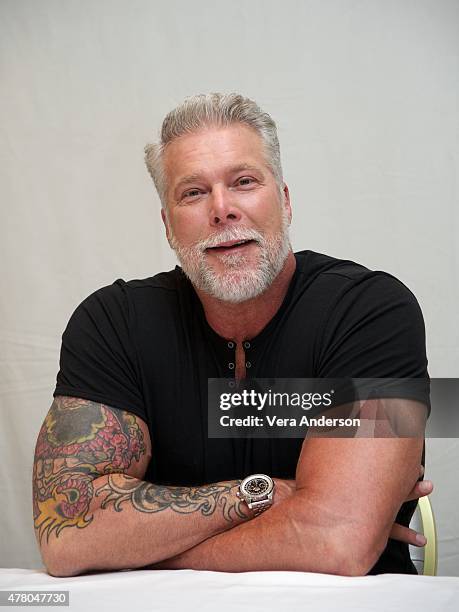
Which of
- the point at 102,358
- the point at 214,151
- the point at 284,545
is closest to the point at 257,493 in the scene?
the point at 284,545

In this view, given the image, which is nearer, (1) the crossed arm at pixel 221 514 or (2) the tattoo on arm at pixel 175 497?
(1) the crossed arm at pixel 221 514

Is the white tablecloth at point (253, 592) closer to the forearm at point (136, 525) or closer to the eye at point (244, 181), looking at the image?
the forearm at point (136, 525)

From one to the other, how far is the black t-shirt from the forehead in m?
0.25

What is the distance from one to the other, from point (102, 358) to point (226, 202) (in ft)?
1.21

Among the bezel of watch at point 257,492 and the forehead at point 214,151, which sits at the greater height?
the forehead at point 214,151

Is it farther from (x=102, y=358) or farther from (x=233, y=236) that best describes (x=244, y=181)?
(x=102, y=358)

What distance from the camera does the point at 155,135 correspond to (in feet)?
7.55

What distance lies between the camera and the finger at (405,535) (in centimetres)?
135

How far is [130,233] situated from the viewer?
2309 millimetres

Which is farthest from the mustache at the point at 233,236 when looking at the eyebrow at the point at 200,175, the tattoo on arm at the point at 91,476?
the tattoo on arm at the point at 91,476

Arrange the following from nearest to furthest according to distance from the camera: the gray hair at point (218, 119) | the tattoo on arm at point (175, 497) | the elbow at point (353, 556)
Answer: the elbow at point (353, 556), the tattoo on arm at point (175, 497), the gray hair at point (218, 119)

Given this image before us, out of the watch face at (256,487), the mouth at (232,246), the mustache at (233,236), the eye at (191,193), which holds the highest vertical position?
the eye at (191,193)

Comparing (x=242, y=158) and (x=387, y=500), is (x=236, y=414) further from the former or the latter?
(x=242, y=158)

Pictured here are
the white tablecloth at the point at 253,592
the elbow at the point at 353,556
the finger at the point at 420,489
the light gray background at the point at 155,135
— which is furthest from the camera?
the light gray background at the point at 155,135
